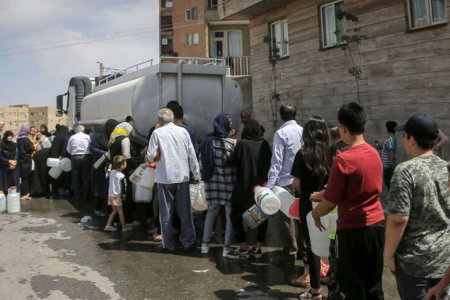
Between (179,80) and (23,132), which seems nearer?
(179,80)

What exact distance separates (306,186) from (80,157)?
732cm

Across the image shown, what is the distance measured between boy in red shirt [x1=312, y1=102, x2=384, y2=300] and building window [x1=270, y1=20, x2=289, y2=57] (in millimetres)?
11018

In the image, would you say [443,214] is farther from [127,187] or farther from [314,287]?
[127,187]

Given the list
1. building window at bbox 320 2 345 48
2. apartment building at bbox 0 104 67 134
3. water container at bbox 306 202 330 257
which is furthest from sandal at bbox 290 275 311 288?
apartment building at bbox 0 104 67 134

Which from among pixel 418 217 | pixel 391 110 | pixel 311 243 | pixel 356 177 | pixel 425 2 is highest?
pixel 425 2

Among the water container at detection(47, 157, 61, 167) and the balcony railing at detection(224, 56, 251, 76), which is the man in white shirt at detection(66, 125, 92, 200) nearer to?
the water container at detection(47, 157, 61, 167)

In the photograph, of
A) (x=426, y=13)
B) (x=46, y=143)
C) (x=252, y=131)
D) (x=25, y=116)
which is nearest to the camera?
(x=252, y=131)

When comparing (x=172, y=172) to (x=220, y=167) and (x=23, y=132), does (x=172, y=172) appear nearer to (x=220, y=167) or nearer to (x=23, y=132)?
(x=220, y=167)

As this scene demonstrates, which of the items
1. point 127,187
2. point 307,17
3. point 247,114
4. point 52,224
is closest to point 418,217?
point 247,114

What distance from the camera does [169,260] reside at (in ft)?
18.4

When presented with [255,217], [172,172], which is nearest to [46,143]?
[172,172]

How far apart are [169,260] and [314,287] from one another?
219 cm

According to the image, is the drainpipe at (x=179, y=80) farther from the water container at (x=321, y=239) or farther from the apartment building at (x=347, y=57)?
the apartment building at (x=347, y=57)

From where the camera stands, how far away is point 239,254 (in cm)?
563
